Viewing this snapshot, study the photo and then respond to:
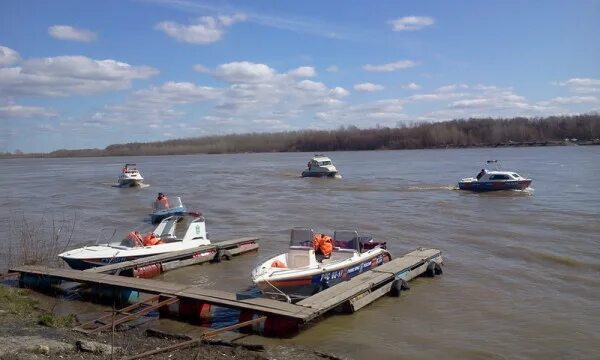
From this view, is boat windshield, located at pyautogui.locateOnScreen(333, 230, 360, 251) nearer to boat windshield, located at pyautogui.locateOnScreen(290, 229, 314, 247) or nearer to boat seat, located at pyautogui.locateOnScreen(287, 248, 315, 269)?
boat windshield, located at pyautogui.locateOnScreen(290, 229, 314, 247)

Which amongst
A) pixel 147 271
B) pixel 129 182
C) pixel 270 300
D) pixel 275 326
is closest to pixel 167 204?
pixel 147 271

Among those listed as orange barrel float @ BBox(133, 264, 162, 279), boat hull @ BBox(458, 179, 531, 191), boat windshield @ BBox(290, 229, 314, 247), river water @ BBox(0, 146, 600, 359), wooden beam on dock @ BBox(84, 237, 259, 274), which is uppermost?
boat windshield @ BBox(290, 229, 314, 247)

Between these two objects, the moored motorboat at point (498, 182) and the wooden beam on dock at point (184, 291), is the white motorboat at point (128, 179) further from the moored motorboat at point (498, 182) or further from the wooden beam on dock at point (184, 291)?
the wooden beam on dock at point (184, 291)

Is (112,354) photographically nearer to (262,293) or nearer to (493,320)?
(262,293)

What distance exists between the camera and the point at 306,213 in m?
32.5

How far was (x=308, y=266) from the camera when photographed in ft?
44.7

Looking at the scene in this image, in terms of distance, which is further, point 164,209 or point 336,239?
point 164,209

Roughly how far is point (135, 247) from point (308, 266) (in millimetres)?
6510

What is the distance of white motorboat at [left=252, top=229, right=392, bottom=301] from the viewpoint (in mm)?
12828

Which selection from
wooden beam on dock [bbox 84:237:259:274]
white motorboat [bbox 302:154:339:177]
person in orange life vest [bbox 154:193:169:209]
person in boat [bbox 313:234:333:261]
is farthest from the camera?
white motorboat [bbox 302:154:339:177]

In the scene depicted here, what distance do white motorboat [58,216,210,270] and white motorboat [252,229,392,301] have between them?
538 centimetres

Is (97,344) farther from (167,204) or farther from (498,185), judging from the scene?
(498,185)

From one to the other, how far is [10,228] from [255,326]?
66.2ft

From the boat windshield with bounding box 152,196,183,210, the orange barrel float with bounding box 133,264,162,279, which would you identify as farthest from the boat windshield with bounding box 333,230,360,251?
the boat windshield with bounding box 152,196,183,210
